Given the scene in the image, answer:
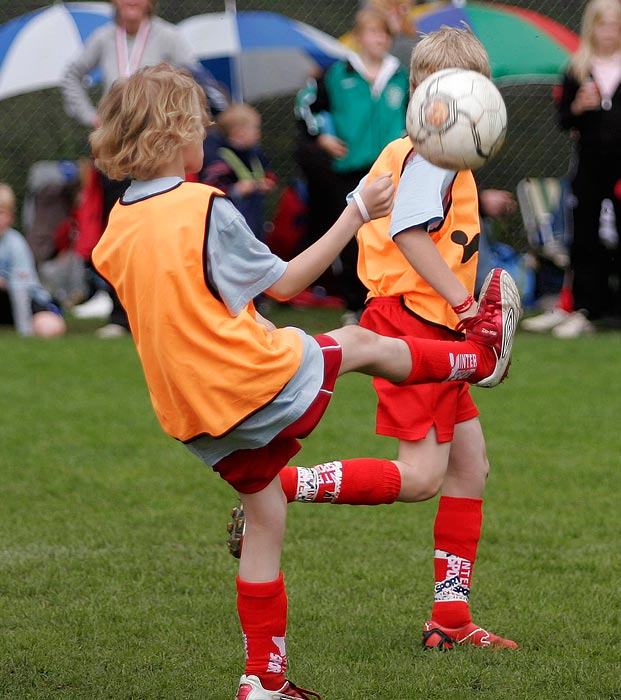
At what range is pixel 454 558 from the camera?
3.82 m

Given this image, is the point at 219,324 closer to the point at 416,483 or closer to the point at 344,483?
the point at 344,483

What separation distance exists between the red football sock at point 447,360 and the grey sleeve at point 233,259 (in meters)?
0.51

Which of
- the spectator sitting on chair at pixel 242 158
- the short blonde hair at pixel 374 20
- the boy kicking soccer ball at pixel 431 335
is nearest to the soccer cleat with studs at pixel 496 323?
the boy kicking soccer ball at pixel 431 335

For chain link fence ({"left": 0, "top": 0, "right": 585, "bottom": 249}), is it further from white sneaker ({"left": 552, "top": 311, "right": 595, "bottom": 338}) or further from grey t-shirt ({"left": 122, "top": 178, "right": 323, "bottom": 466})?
grey t-shirt ({"left": 122, "top": 178, "right": 323, "bottom": 466})

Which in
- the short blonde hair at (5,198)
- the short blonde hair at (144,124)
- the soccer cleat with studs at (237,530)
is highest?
the short blonde hair at (144,124)

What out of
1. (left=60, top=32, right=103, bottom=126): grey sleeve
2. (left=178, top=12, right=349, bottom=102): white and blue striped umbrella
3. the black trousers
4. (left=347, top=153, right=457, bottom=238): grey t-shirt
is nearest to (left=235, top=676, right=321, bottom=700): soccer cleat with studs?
(left=347, top=153, right=457, bottom=238): grey t-shirt

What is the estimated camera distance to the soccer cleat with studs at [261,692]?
3186mm

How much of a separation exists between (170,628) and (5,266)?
5917 mm

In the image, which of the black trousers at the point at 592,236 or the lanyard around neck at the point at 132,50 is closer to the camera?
the lanyard around neck at the point at 132,50

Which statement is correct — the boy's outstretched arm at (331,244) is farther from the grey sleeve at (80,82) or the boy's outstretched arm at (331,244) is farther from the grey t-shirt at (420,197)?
the grey sleeve at (80,82)

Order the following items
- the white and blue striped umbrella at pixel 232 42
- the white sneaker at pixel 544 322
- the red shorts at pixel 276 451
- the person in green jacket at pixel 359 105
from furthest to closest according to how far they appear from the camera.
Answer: the white and blue striped umbrella at pixel 232 42
the white sneaker at pixel 544 322
the person in green jacket at pixel 359 105
the red shorts at pixel 276 451

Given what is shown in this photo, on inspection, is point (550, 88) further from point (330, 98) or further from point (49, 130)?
point (49, 130)

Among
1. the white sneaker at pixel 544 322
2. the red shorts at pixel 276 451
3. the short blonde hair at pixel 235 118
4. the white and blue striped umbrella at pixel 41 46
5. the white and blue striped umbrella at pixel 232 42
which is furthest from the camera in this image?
the white and blue striped umbrella at pixel 232 42

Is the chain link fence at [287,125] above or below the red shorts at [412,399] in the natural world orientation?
below
